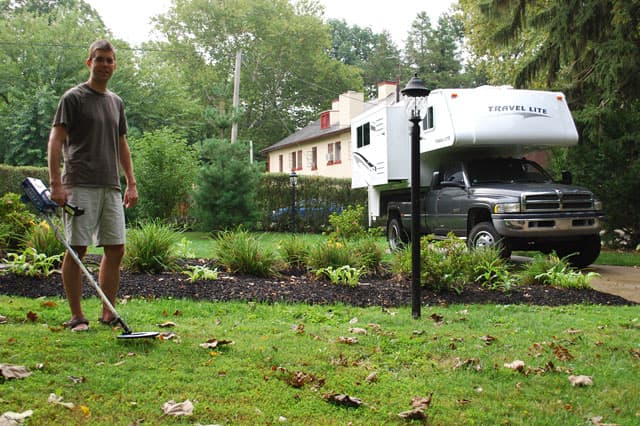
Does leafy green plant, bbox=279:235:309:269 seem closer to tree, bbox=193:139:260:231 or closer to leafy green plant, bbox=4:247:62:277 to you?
leafy green plant, bbox=4:247:62:277

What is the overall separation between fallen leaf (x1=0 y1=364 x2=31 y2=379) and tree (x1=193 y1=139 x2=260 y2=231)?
1308 centimetres

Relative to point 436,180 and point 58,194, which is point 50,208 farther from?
point 436,180

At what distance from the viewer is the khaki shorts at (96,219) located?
4145mm

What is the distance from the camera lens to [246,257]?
7227 millimetres

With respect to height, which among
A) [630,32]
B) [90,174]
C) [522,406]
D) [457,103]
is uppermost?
[630,32]

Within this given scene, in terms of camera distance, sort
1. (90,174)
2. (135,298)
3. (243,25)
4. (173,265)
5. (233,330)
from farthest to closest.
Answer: (243,25), (173,265), (135,298), (233,330), (90,174)

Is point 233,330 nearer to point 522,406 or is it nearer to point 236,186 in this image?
point 522,406

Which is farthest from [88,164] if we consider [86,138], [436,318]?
[436,318]

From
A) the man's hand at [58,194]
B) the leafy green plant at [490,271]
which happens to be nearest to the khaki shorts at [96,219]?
the man's hand at [58,194]

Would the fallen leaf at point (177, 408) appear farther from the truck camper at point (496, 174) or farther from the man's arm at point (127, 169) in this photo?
the truck camper at point (496, 174)

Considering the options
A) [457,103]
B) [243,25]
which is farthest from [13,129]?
[457,103]

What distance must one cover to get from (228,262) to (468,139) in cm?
490

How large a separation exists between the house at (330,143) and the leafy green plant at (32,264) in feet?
73.5

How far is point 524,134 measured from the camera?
10.1 meters
